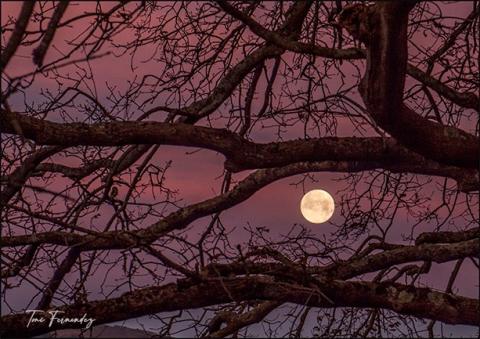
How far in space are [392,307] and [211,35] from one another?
349 centimetres

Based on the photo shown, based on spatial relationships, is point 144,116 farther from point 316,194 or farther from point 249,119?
A: point 316,194

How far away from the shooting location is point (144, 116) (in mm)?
6027

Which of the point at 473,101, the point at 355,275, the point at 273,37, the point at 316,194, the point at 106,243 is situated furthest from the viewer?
the point at 316,194

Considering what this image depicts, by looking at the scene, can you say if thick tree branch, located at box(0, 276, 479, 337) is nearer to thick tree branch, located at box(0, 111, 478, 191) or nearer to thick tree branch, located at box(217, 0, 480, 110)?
thick tree branch, located at box(0, 111, 478, 191)

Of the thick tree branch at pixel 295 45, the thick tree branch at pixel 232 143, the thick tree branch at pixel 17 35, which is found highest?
the thick tree branch at pixel 295 45

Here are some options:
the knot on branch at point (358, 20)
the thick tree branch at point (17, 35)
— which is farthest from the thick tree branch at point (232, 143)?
the thick tree branch at point (17, 35)

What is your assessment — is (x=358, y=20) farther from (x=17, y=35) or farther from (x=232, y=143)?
(x=17, y=35)

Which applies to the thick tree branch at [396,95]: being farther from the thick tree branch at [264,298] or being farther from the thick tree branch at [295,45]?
the thick tree branch at [264,298]

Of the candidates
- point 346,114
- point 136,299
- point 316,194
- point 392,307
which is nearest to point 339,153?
point 346,114

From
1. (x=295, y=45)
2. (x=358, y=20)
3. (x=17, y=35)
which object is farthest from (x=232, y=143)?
(x=17, y=35)

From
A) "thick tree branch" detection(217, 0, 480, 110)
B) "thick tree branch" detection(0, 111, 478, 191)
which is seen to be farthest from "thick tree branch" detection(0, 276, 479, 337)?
"thick tree branch" detection(217, 0, 480, 110)

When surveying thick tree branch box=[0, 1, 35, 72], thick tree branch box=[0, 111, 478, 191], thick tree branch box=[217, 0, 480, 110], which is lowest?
thick tree branch box=[0, 1, 35, 72]

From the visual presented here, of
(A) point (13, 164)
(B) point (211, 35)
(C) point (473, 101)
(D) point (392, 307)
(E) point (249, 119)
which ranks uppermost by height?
(B) point (211, 35)

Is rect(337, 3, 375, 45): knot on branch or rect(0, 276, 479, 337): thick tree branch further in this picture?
rect(0, 276, 479, 337): thick tree branch
